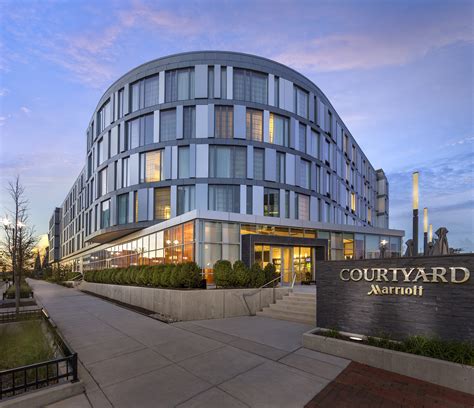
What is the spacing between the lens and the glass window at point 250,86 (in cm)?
3125

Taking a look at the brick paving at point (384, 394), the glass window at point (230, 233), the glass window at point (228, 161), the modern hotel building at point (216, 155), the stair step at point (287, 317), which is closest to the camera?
the brick paving at point (384, 394)

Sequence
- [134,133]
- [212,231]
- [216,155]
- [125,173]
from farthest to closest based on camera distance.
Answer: [125,173] → [134,133] → [216,155] → [212,231]

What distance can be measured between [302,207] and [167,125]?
17.4 metres

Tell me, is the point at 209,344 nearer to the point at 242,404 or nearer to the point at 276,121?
the point at 242,404

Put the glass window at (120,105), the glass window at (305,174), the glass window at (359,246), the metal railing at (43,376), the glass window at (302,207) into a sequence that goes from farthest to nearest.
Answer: the glass window at (120,105)
the glass window at (305,174)
the glass window at (302,207)
the glass window at (359,246)
the metal railing at (43,376)

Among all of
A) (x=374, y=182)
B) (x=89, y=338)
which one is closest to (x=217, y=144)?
(x=89, y=338)

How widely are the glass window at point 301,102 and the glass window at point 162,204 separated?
1740 centimetres

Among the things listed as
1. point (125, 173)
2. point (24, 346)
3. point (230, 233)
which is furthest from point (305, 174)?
point (24, 346)

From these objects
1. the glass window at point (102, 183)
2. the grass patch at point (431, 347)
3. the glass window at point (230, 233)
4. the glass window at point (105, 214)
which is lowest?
the grass patch at point (431, 347)

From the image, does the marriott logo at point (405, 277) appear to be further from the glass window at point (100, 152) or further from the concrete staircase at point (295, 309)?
the glass window at point (100, 152)

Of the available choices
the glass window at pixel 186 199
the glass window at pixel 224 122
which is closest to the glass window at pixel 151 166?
the glass window at pixel 186 199

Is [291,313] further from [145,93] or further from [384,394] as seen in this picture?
[145,93]

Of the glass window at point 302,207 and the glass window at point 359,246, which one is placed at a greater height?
the glass window at point 302,207

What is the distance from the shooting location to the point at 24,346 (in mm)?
8820
